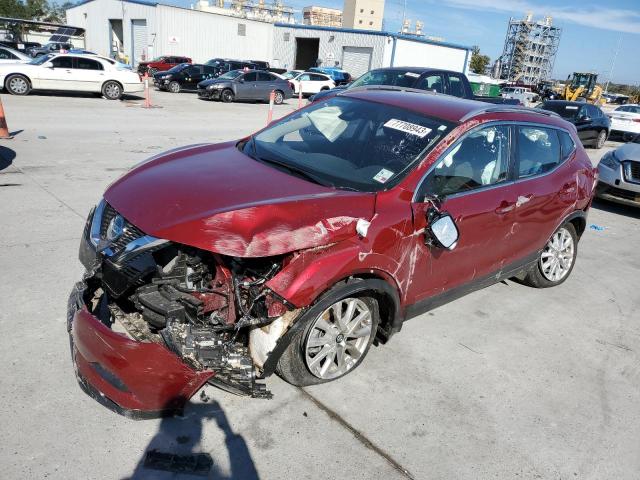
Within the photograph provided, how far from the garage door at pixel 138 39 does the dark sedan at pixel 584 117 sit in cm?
3366

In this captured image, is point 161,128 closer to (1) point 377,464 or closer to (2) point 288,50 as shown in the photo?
(1) point 377,464

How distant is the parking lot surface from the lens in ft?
8.76

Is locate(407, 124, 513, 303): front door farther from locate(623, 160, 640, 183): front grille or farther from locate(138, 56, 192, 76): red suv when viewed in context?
locate(138, 56, 192, 76): red suv

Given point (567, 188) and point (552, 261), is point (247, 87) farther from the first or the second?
point (567, 188)

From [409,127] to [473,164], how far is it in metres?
0.55

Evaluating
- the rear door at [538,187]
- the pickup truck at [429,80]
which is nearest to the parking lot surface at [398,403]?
the rear door at [538,187]

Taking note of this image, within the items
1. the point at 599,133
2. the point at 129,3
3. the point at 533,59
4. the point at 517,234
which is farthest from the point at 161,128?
the point at 533,59

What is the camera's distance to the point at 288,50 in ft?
147

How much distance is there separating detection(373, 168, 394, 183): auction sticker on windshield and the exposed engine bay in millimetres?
954

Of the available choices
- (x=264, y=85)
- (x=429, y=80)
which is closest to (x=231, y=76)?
(x=264, y=85)

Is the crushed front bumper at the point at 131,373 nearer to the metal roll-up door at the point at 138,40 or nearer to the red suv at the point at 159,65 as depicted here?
the red suv at the point at 159,65

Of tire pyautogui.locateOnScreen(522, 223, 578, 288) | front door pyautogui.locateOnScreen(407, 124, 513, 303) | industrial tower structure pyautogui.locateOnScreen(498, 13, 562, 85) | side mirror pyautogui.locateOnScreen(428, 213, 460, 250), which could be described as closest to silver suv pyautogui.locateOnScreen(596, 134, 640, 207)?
tire pyautogui.locateOnScreen(522, 223, 578, 288)

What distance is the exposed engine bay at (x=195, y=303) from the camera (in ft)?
9.06

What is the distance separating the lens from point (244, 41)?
42594mm
